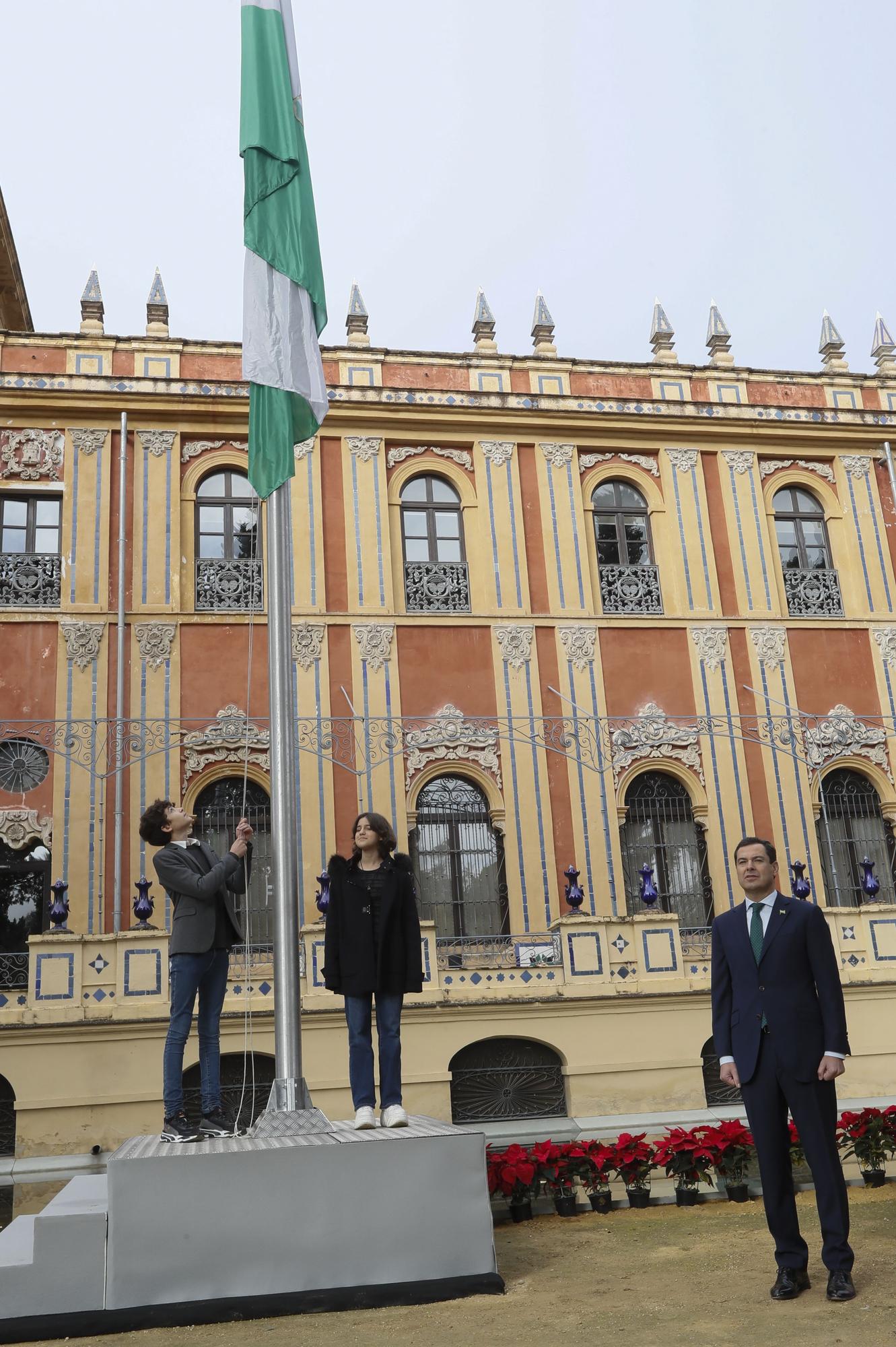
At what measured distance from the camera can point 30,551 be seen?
52.2 ft

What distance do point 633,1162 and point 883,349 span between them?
1508cm

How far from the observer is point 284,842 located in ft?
20.6

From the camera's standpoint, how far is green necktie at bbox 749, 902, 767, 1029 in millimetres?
5254

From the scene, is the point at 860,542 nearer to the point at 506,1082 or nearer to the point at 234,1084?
the point at 506,1082

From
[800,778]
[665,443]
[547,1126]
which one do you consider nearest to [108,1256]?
[547,1126]

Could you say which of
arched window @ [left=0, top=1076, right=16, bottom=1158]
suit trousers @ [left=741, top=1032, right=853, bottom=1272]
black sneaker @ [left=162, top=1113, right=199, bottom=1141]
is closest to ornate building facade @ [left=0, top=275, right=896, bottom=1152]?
arched window @ [left=0, top=1076, right=16, bottom=1158]

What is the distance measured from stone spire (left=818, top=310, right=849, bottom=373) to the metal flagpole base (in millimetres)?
15714

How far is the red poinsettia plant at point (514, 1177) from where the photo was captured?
7.14 metres

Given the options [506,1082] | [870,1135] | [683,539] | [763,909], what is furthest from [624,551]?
[763,909]

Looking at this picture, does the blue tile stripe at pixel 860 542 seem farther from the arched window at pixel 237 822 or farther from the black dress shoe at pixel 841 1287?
the black dress shoe at pixel 841 1287

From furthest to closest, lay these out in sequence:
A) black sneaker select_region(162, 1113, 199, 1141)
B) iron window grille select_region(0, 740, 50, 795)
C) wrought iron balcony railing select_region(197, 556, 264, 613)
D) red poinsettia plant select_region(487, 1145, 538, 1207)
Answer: wrought iron balcony railing select_region(197, 556, 264, 613), iron window grille select_region(0, 740, 50, 795), red poinsettia plant select_region(487, 1145, 538, 1207), black sneaker select_region(162, 1113, 199, 1141)

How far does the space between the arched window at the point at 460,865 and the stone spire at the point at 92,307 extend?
24.7 ft

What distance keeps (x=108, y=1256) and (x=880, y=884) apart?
1332 centimetres

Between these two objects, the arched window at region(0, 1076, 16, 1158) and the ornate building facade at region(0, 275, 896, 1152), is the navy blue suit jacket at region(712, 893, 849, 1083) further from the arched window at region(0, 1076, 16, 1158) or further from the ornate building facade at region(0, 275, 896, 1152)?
the ornate building facade at region(0, 275, 896, 1152)
